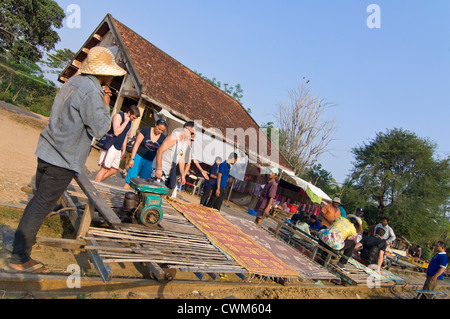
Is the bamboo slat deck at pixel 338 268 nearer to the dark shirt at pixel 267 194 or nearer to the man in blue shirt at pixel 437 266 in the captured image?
the man in blue shirt at pixel 437 266

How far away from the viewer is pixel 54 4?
26.2m

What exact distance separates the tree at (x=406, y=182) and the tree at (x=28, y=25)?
105 ft

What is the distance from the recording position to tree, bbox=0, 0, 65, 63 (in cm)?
2306

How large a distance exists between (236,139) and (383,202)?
19.3 metres

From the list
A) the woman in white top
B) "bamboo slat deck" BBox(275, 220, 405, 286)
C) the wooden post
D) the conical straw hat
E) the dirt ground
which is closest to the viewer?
the conical straw hat

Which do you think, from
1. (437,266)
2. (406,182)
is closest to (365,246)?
(437,266)

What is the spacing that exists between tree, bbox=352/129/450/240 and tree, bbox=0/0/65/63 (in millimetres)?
32066

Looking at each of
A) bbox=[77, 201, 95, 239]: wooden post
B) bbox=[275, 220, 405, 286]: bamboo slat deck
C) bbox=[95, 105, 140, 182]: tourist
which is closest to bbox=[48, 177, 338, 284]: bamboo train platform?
bbox=[77, 201, 95, 239]: wooden post

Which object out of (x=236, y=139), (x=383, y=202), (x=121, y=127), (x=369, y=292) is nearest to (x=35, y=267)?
(x=121, y=127)

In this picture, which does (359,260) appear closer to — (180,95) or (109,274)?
(109,274)

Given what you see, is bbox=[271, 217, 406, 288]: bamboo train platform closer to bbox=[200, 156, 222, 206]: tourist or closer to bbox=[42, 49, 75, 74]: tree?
bbox=[200, 156, 222, 206]: tourist

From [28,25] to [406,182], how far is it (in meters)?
36.4

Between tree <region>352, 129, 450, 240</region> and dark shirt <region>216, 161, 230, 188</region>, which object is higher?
tree <region>352, 129, 450, 240</region>

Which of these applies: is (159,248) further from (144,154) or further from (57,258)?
(144,154)
